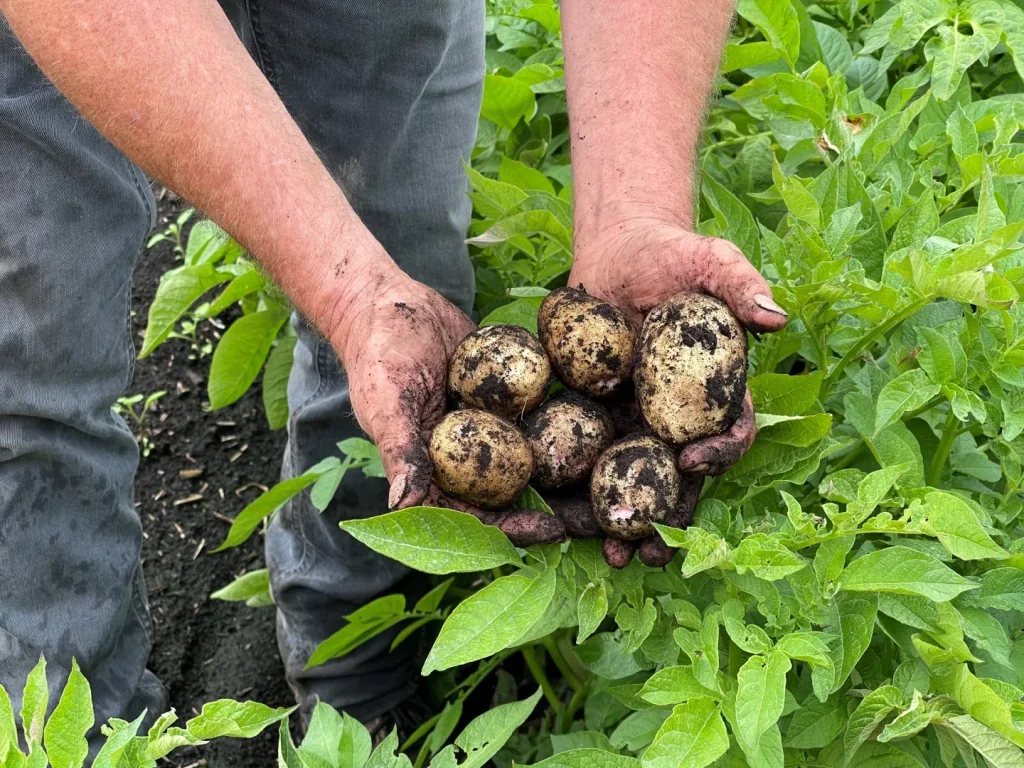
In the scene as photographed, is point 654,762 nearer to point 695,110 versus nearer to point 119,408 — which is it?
point 695,110

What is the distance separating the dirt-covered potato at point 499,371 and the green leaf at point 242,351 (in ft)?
3.20

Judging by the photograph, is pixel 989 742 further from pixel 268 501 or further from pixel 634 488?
pixel 268 501

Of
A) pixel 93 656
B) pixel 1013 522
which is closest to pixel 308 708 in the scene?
pixel 93 656

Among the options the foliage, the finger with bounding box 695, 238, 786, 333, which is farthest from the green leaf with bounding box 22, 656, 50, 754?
the finger with bounding box 695, 238, 786, 333

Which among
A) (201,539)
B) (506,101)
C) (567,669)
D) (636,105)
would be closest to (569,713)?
(567,669)

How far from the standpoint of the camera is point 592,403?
2.11 m

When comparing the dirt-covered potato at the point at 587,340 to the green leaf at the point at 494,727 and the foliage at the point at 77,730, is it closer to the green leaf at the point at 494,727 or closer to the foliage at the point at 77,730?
the green leaf at the point at 494,727

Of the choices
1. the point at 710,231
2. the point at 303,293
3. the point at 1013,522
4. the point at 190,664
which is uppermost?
the point at 303,293

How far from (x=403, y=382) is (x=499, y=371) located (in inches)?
8.2

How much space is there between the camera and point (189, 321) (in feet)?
14.2

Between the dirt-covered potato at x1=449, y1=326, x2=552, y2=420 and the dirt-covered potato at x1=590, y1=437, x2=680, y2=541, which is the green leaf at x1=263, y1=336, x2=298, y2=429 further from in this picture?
the dirt-covered potato at x1=590, y1=437, x2=680, y2=541

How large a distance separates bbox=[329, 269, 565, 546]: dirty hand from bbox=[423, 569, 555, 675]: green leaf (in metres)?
0.16

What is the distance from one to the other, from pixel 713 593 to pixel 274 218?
106cm

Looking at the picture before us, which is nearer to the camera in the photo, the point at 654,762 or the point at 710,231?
the point at 654,762
